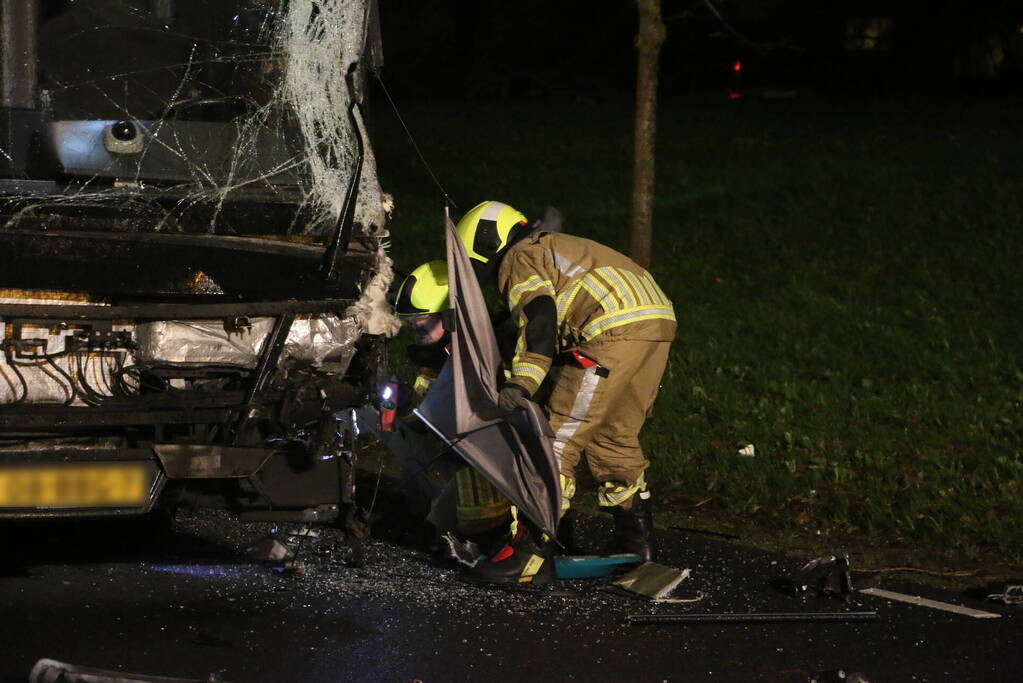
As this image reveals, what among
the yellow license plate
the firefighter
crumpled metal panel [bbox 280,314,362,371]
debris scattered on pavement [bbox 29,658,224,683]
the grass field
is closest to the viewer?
debris scattered on pavement [bbox 29,658,224,683]

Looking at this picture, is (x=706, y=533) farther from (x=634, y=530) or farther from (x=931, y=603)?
(x=931, y=603)

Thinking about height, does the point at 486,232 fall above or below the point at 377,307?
above

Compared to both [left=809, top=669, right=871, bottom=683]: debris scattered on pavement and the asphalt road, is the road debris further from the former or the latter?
[left=809, top=669, right=871, bottom=683]: debris scattered on pavement

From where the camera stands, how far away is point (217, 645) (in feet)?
14.5

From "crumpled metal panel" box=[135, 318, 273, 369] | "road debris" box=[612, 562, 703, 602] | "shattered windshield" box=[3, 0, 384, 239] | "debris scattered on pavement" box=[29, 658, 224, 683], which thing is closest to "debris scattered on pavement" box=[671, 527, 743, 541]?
"road debris" box=[612, 562, 703, 602]

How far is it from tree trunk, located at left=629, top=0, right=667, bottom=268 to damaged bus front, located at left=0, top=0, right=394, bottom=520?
2982mm

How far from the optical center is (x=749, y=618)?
477cm

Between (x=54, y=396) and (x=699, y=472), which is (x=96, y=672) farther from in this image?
(x=699, y=472)

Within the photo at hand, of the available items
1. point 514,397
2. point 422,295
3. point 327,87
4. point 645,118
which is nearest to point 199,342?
point 422,295

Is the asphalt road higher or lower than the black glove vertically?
lower

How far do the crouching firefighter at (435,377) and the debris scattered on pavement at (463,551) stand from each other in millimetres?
124

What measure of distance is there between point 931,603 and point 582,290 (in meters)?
1.63

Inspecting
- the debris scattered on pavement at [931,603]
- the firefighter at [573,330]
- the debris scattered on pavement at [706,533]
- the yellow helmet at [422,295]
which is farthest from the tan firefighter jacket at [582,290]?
the debris scattered on pavement at [931,603]

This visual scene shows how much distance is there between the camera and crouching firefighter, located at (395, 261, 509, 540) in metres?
5.32
